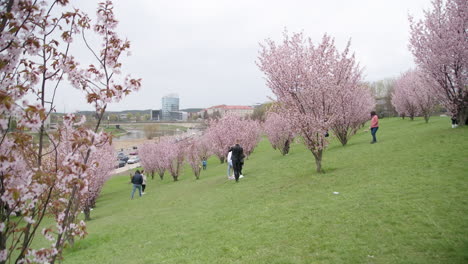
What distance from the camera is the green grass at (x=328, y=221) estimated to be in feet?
19.4

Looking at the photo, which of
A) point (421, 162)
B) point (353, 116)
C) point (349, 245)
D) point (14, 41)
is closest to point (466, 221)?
point (349, 245)

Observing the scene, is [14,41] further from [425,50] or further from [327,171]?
[425,50]

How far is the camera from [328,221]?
24.9ft

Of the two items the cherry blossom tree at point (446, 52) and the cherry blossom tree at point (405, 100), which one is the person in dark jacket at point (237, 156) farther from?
the cherry blossom tree at point (405, 100)

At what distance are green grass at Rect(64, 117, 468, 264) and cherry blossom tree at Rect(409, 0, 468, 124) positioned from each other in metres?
2.45

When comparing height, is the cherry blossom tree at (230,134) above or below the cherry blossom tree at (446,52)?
below

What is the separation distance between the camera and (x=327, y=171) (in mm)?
14031

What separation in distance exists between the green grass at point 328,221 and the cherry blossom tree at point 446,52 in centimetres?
245

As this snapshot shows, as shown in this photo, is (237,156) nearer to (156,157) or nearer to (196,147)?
(196,147)

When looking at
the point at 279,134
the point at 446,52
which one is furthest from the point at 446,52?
the point at 279,134

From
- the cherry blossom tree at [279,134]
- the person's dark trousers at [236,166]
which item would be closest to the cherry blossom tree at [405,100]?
the cherry blossom tree at [279,134]

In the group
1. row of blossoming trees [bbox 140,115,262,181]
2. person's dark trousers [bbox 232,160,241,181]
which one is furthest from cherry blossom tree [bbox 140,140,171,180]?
person's dark trousers [bbox 232,160,241,181]

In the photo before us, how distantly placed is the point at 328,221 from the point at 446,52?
471 inches

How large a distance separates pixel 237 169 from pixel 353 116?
11305 mm
